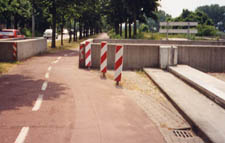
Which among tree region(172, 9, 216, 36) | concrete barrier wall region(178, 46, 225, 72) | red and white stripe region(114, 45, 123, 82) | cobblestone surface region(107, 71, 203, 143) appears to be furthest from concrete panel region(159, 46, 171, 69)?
tree region(172, 9, 216, 36)

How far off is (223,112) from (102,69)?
5015 mm

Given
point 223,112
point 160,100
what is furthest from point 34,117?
point 223,112

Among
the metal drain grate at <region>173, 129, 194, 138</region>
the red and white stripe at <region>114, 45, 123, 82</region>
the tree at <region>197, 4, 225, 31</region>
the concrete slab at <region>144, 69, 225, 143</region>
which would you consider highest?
the tree at <region>197, 4, 225, 31</region>

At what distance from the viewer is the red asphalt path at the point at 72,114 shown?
456 cm

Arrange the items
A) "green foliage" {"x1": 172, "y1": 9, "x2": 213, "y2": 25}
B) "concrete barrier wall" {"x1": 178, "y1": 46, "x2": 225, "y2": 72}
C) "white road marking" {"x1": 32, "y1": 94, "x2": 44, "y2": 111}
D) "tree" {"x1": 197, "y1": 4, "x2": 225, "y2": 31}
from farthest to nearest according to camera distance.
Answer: "tree" {"x1": 197, "y1": 4, "x2": 225, "y2": 31}, "green foliage" {"x1": 172, "y1": 9, "x2": 213, "y2": 25}, "concrete barrier wall" {"x1": 178, "y1": 46, "x2": 225, "y2": 72}, "white road marking" {"x1": 32, "y1": 94, "x2": 44, "y2": 111}

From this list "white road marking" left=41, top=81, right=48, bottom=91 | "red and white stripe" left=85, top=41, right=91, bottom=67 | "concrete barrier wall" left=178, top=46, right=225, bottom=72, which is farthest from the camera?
"concrete barrier wall" left=178, top=46, right=225, bottom=72

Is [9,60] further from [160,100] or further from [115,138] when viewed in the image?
[115,138]

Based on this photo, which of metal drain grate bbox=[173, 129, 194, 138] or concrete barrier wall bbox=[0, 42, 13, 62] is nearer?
metal drain grate bbox=[173, 129, 194, 138]

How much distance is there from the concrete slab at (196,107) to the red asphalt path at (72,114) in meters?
0.87

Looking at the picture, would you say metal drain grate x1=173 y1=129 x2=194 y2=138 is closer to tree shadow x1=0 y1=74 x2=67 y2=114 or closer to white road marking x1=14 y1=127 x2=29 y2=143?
white road marking x1=14 y1=127 x2=29 y2=143

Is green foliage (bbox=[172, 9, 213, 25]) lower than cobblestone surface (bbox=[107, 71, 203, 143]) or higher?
higher

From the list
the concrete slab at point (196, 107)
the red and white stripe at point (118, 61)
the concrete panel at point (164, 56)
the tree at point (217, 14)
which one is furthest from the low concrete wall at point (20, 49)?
the tree at point (217, 14)

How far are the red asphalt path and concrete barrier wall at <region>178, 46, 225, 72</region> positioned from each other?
188 inches

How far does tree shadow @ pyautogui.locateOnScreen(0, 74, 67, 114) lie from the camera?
20.8 ft
